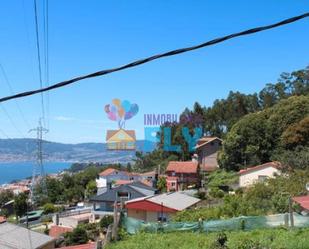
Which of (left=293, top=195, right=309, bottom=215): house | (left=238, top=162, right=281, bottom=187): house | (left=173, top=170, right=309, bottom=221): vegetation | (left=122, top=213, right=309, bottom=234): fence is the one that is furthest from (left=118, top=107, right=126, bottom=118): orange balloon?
(left=122, top=213, right=309, bottom=234): fence

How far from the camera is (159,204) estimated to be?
24266mm

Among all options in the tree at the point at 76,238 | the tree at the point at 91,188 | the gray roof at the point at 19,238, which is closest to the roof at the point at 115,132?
the tree at the point at 91,188

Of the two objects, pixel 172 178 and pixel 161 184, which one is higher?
pixel 172 178

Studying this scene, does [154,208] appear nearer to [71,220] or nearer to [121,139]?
[71,220]

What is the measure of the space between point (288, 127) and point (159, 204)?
13655mm

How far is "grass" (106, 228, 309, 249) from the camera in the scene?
10906mm

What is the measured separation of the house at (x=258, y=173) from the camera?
30.6 metres

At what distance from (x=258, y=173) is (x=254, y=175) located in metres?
0.31

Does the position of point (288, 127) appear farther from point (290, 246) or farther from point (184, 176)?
point (290, 246)

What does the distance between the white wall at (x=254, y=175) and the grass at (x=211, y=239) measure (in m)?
17.6

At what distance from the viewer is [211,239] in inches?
501

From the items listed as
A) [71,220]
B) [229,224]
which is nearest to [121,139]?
[71,220]

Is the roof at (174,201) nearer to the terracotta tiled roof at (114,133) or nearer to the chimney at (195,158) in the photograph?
the terracotta tiled roof at (114,133)

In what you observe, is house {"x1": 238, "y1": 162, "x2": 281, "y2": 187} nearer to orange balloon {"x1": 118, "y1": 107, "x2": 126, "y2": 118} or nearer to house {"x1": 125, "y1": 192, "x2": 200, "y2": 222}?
house {"x1": 125, "y1": 192, "x2": 200, "y2": 222}
